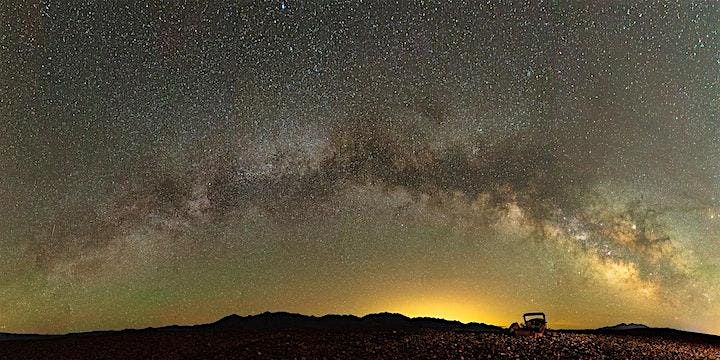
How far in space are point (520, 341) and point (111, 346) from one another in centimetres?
1445

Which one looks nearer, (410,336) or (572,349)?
(572,349)

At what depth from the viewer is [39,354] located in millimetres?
19391

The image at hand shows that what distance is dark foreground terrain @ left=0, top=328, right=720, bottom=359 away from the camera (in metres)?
16.9

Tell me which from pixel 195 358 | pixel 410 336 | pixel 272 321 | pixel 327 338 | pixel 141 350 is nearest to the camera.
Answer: pixel 195 358

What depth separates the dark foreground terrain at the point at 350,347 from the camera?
16.9 m

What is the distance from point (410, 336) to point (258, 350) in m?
6.24

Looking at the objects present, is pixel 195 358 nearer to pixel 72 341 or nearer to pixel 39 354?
pixel 39 354

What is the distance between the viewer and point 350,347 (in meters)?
17.8

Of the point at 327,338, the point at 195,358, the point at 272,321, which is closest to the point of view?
the point at 195,358

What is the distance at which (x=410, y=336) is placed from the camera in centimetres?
2056

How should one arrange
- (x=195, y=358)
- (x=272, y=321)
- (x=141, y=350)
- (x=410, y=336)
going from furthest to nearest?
(x=272, y=321)
(x=410, y=336)
(x=141, y=350)
(x=195, y=358)

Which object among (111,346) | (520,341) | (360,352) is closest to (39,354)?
(111,346)

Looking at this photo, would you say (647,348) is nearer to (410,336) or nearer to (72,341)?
(410,336)

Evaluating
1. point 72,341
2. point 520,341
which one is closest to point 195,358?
point 72,341
